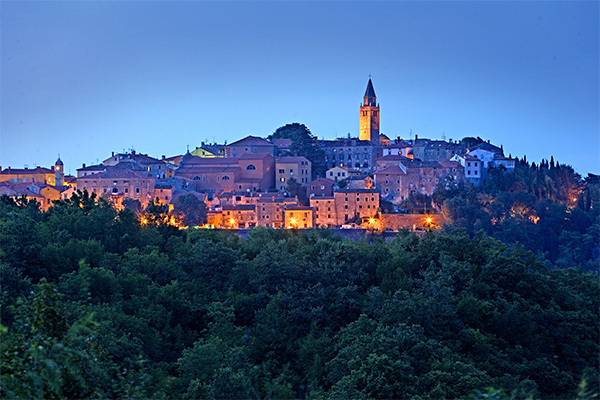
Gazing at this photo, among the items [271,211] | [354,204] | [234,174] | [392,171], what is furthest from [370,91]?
[271,211]

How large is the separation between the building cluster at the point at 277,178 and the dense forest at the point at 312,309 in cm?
1882

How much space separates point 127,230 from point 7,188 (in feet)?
85.1

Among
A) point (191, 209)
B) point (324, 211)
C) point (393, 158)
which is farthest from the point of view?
point (393, 158)

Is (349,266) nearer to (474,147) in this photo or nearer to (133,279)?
(133,279)

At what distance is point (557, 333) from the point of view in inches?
840

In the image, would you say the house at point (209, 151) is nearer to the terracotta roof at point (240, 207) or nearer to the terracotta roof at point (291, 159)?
the terracotta roof at point (291, 159)

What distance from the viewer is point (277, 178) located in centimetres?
5294

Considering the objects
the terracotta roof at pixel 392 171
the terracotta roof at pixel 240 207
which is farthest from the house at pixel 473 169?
the terracotta roof at pixel 240 207

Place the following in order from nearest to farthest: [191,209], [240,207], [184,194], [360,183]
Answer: [191,209]
[240,207]
[184,194]
[360,183]

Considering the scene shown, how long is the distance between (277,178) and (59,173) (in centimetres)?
1392

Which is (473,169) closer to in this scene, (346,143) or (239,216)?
(346,143)

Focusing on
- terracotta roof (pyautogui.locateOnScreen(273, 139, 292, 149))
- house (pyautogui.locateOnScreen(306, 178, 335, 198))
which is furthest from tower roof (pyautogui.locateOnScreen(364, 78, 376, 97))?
house (pyautogui.locateOnScreen(306, 178, 335, 198))

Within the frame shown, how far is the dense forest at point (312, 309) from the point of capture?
16.7 metres

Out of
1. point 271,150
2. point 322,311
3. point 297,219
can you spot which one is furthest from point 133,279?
point 271,150
